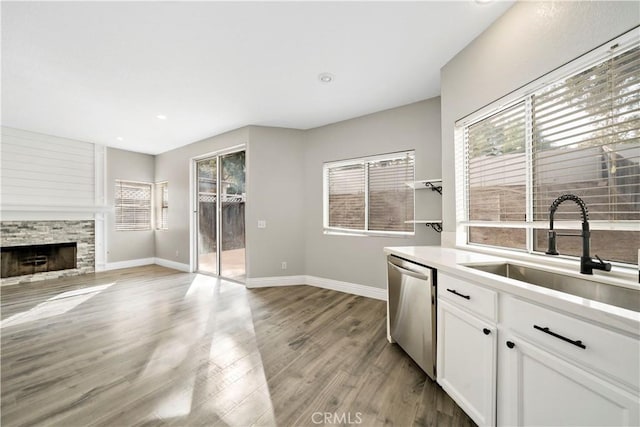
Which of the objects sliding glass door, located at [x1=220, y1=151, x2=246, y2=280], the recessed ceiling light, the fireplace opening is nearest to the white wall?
the fireplace opening

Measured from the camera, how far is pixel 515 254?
177 centimetres

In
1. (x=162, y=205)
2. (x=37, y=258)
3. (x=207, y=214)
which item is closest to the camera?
(x=37, y=258)

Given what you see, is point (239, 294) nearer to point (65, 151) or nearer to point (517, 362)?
point (517, 362)

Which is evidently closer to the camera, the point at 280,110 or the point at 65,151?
the point at 280,110

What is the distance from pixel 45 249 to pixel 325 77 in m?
6.12

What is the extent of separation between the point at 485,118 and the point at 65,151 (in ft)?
23.1

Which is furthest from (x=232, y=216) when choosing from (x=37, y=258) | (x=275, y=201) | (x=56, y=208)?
(x=37, y=258)

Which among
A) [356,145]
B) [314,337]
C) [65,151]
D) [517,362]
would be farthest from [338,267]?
[65,151]

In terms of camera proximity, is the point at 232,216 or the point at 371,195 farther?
the point at 232,216

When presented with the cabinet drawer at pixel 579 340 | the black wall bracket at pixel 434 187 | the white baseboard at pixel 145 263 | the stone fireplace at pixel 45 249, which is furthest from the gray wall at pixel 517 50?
the stone fireplace at pixel 45 249

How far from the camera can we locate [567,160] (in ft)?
5.03

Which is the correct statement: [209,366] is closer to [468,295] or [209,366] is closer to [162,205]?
[468,295]

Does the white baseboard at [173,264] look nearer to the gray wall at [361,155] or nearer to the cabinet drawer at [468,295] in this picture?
the gray wall at [361,155]

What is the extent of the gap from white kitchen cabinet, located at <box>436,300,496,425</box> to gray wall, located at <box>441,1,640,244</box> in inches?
40.9
